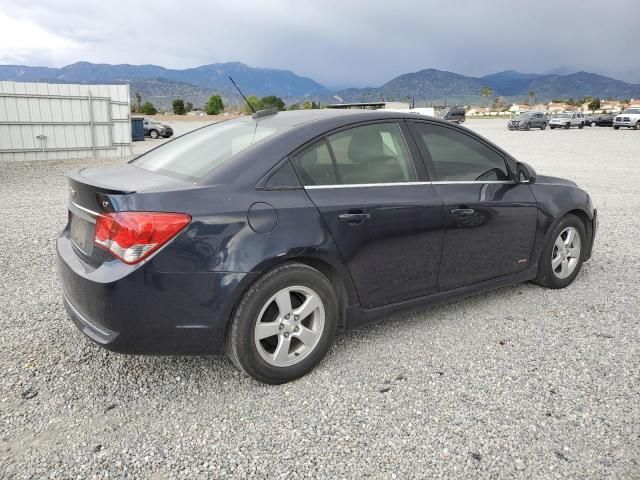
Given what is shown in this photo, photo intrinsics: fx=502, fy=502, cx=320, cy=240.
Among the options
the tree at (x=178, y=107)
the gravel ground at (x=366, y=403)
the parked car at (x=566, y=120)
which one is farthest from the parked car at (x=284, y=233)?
the tree at (x=178, y=107)

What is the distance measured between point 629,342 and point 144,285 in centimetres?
328

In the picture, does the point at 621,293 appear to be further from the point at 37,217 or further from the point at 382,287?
the point at 37,217

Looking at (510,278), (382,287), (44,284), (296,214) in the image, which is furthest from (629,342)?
(44,284)

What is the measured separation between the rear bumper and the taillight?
0.22ft

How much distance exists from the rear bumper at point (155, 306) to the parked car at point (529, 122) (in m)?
41.4

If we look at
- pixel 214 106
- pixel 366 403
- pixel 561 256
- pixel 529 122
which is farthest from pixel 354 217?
pixel 214 106

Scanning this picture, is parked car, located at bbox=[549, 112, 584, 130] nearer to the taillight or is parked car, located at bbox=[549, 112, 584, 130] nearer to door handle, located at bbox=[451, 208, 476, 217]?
door handle, located at bbox=[451, 208, 476, 217]

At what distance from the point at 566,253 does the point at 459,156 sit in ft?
5.35

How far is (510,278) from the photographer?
13.4ft

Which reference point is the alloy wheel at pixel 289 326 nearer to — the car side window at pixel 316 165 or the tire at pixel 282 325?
the tire at pixel 282 325

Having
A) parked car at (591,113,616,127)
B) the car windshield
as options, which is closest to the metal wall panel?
the car windshield

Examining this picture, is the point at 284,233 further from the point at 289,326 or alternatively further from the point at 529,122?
the point at 529,122

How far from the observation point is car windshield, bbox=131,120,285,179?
303 cm

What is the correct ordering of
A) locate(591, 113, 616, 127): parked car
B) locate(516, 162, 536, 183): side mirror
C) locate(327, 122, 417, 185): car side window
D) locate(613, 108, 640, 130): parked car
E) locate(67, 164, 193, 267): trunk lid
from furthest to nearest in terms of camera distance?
1. locate(591, 113, 616, 127): parked car
2. locate(613, 108, 640, 130): parked car
3. locate(516, 162, 536, 183): side mirror
4. locate(327, 122, 417, 185): car side window
5. locate(67, 164, 193, 267): trunk lid
